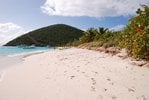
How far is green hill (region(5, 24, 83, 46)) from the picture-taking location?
402 ft

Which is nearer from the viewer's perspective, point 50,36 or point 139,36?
point 139,36

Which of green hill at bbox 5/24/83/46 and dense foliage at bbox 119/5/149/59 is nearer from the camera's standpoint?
dense foliage at bbox 119/5/149/59

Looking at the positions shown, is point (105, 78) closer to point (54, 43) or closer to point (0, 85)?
point (0, 85)

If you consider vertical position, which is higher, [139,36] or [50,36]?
[50,36]

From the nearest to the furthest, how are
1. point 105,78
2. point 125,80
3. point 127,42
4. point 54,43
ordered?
point 125,80, point 105,78, point 127,42, point 54,43

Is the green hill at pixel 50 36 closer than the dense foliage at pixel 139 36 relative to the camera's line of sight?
No

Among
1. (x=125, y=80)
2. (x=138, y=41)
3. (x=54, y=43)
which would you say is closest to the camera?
(x=125, y=80)

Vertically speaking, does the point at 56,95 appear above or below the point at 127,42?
below

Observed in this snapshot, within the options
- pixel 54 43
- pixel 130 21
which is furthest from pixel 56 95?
pixel 54 43

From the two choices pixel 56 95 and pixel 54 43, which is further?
pixel 54 43

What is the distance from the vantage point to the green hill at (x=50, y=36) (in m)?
122

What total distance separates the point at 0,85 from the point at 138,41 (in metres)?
7.28

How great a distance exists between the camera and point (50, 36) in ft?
412

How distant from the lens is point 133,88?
18.9ft
